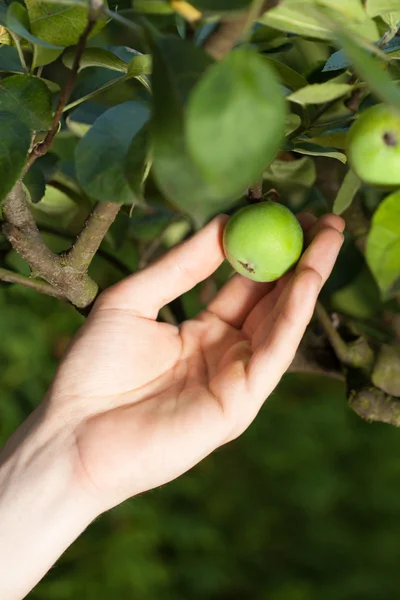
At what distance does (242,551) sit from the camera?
2258mm

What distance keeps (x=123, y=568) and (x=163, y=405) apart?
56.0 inches

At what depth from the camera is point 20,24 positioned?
0.52 metres

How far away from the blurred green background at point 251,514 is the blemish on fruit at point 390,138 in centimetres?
184

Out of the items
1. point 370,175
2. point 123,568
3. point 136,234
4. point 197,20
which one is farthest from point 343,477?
point 197,20

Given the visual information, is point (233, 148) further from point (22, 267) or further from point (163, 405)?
point (22, 267)

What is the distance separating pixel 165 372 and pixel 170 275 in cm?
15

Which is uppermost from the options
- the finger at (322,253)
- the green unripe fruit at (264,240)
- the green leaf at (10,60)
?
the green leaf at (10,60)

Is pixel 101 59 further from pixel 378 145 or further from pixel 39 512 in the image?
pixel 39 512

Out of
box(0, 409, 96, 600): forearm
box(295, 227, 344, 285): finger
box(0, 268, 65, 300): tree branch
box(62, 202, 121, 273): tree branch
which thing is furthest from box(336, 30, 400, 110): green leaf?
box(0, 409, 96, 600): forearm

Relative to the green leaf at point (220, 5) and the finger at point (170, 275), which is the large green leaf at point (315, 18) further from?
the finger at point (170, 275)

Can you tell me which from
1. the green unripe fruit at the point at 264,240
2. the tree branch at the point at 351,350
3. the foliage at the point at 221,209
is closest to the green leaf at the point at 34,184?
the foliage at the point at 221,209

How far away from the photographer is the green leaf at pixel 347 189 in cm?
74

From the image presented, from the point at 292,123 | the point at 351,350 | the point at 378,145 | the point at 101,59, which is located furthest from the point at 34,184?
the point at 351,350

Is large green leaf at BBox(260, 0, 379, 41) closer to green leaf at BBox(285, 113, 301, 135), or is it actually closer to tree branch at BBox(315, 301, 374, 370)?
green leaf at BBox(285, 113, 301, 135)
